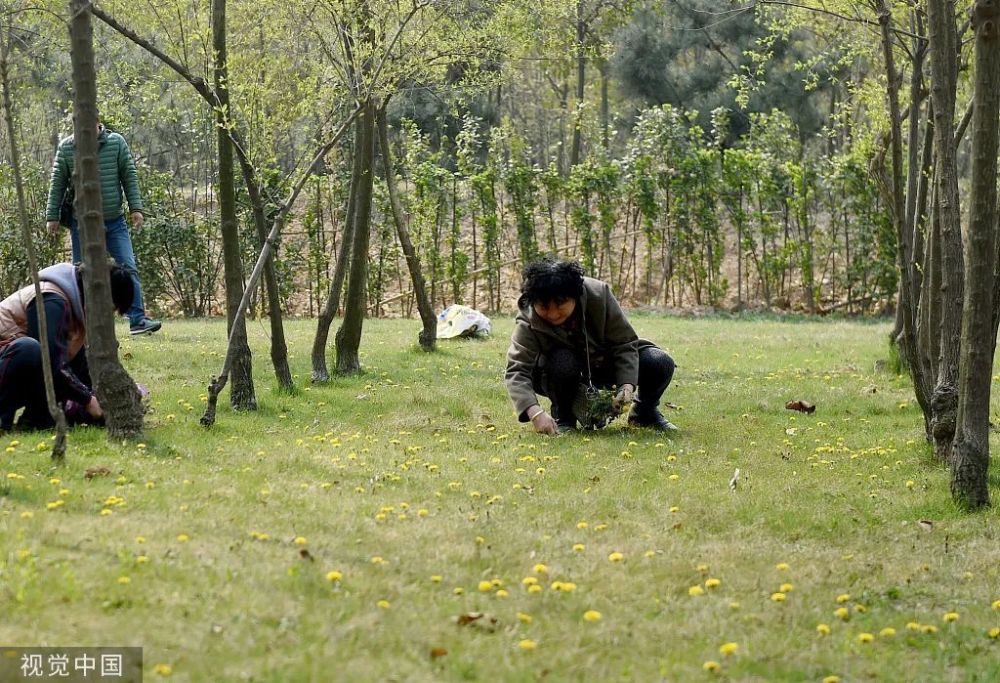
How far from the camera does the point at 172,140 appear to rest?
1011 inches

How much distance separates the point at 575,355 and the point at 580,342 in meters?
0.10

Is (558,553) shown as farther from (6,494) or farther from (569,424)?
(569,424)

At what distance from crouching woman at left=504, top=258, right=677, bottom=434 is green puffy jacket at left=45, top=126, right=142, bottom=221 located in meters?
5.63

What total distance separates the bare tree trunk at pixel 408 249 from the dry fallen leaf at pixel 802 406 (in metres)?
4.79

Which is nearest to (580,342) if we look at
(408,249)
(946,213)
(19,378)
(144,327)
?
(946,213)

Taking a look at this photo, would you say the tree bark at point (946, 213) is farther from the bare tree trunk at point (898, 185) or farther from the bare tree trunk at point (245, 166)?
the bare tree trunk at point (245, 166)

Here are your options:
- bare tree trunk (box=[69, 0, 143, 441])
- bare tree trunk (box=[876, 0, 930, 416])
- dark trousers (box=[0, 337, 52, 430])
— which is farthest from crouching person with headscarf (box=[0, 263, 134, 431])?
bare tree trunk (box=[876, 0, 930, 416])

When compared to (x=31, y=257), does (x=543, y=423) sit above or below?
below

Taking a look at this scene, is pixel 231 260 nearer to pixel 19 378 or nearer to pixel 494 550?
pixel 19 378

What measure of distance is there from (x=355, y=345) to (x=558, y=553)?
21.3 ft

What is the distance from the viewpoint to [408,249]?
43.2 feet

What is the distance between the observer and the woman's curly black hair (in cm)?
797

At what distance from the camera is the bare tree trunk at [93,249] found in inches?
269

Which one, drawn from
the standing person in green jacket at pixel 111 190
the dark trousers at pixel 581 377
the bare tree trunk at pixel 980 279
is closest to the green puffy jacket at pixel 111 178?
the standing person in green jacket at pixel 111 190
